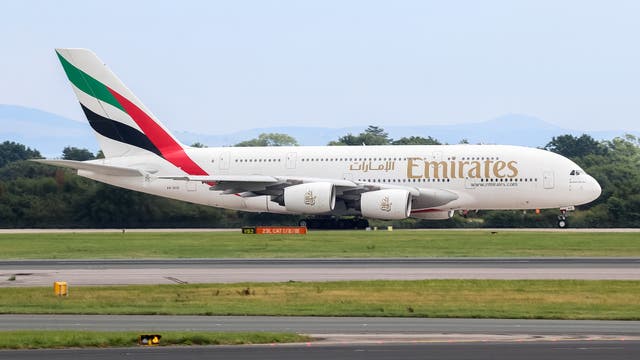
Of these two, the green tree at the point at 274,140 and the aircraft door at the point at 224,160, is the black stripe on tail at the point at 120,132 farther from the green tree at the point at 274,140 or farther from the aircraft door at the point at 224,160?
the green tree at the point at 274,140

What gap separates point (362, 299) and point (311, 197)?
3146cm

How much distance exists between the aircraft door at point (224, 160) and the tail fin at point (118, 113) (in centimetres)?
129

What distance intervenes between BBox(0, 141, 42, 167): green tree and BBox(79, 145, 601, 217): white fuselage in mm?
81520

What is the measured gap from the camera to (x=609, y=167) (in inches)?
3487

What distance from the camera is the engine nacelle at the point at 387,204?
2256 inches

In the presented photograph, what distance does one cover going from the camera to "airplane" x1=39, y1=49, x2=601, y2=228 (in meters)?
58.9

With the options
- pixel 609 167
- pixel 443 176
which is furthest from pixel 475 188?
pixel 609 167

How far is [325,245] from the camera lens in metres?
46.8

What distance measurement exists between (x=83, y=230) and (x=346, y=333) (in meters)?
47.0

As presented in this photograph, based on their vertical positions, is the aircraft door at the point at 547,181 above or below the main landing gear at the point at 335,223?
above

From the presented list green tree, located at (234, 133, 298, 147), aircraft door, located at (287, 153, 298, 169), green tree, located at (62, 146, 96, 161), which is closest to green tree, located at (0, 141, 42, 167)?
green tree, located at (234, 133, 298, 147)

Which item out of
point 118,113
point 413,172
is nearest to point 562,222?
point 413,172

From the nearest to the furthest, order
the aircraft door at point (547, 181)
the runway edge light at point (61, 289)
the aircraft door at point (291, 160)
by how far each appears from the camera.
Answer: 1. the runway edge light at point (61, 289)
2. the aircraft door at point (547, 181)
3. the aircraft door at point (291, 160)

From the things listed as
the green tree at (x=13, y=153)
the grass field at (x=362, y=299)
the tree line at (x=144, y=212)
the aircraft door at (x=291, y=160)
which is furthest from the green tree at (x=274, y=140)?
the grass field at (x=362, y=299)
